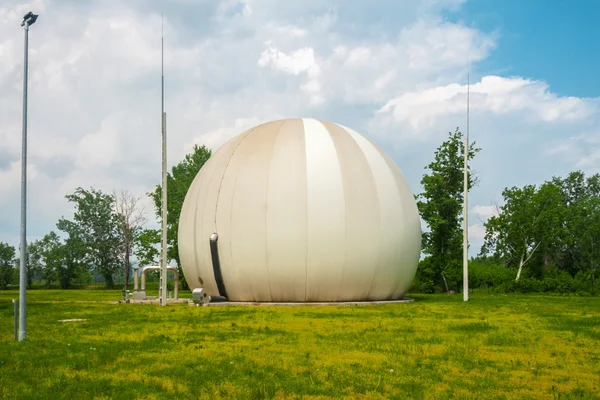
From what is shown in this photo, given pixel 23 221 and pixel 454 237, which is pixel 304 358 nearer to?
pixel 23 221

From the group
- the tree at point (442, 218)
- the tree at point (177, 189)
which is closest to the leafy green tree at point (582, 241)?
the tree at point (442, 218)

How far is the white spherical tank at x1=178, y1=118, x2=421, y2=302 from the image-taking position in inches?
992

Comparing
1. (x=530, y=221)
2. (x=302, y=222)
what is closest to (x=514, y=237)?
(x=530, y=221)

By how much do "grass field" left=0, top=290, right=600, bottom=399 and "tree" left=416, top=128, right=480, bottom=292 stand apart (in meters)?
20.7

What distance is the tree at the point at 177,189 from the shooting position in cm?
5388

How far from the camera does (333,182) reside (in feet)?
84.8

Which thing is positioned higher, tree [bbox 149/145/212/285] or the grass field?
tree [bbox 149/145/212/285]

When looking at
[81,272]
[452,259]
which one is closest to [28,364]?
[452,259]

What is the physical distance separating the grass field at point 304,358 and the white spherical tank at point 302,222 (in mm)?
5299

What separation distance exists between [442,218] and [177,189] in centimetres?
2525

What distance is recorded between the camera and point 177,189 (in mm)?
56062

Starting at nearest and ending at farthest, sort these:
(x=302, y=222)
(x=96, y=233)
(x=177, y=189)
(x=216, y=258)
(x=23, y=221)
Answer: (x=23, y=221) → (x=302, y=222) → (x=216, y=258) → (x=177, y=189) → (x=96, y=233)

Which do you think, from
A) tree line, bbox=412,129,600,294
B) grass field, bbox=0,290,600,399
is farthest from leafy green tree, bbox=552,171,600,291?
grass field, bbox=0,290,600,399

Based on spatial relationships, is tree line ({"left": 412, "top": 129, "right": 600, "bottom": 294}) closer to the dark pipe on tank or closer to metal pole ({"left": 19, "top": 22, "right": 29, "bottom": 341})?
the dark pipe on tank
